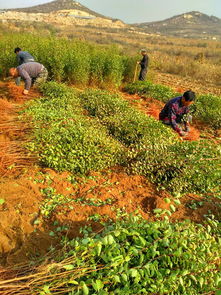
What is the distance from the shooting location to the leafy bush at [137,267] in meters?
1.58

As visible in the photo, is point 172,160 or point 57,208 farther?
point 172,160

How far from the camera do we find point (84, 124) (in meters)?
4.75

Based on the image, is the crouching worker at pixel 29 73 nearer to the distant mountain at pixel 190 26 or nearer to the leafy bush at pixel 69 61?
the leafy bush at pixel 69 61

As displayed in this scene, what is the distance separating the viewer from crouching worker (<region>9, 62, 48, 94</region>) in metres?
6.13

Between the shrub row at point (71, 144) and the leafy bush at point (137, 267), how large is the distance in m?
1.98

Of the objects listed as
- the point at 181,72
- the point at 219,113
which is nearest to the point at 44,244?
the point at 219,113

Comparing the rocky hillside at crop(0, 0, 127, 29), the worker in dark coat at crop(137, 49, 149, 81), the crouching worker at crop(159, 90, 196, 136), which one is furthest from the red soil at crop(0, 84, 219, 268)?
the rocky hillside at crop(0, 0, 127, 29)

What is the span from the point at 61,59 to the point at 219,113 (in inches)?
212

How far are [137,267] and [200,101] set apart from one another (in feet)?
23.9

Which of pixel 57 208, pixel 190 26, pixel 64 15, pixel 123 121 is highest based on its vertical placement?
pixel 190 26

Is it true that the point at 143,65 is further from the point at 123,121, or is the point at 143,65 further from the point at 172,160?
the point at 172,160

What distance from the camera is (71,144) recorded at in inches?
152

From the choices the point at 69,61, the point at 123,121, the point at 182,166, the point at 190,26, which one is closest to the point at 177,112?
the point at 123,121

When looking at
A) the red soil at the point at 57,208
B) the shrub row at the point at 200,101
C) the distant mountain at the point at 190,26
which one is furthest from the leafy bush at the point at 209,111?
the distant mountain at the point at 190,26
